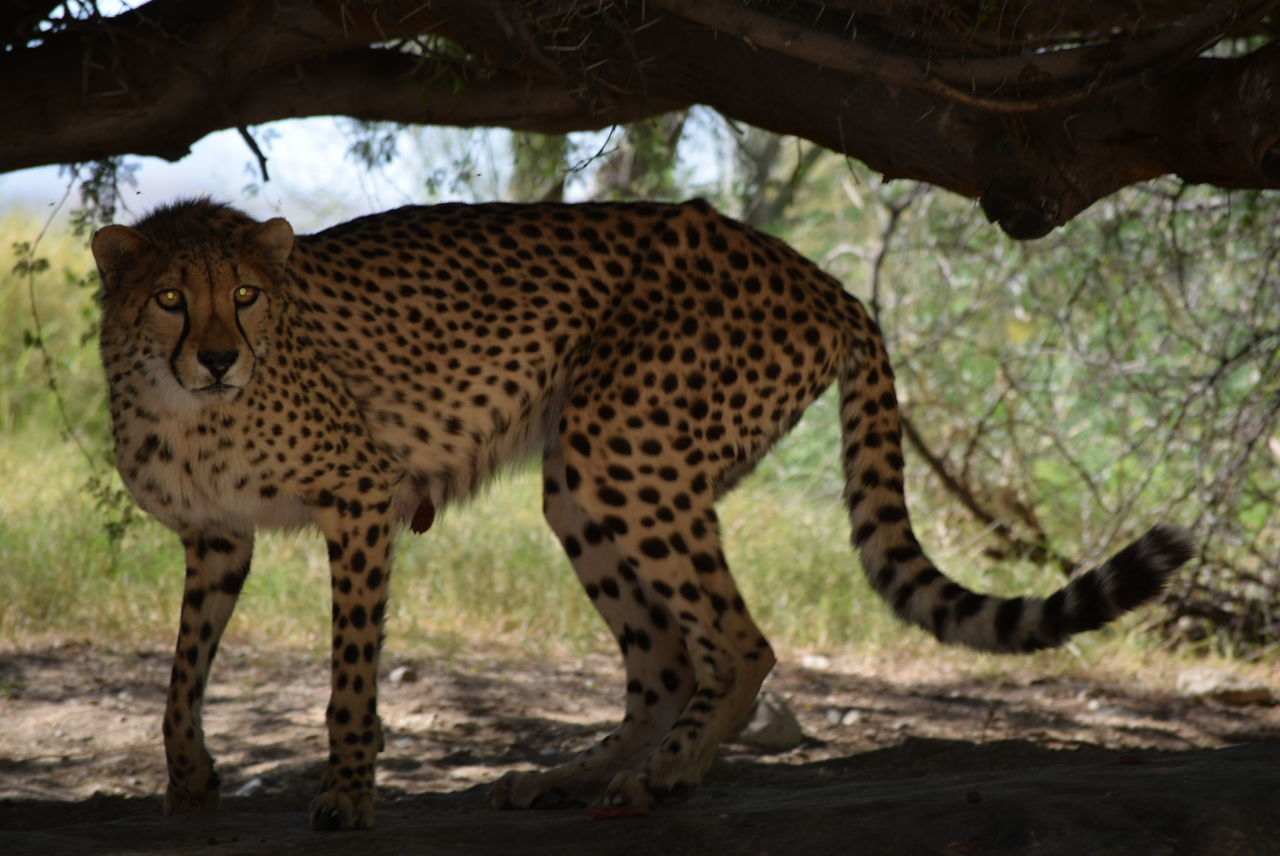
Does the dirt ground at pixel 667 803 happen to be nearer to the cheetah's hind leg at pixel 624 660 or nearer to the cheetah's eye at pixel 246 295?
the cheetah's hind leg at pixel 624 660

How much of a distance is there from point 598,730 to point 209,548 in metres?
1.50

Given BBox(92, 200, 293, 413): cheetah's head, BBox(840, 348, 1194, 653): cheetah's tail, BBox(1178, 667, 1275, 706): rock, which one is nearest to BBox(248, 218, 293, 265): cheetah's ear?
BBox(92, 200, 293, 413): cheetah's head

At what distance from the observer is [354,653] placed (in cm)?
309

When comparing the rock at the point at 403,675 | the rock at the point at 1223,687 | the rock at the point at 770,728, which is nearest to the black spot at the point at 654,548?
the rock at the point at 770,728

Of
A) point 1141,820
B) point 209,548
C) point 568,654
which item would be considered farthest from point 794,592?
point 1141,820

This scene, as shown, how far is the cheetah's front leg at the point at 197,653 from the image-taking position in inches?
129

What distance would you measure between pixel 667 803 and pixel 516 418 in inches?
38.7

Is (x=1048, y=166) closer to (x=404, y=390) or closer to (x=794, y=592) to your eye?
(x=404, y=390)

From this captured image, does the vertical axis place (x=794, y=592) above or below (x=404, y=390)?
→ below

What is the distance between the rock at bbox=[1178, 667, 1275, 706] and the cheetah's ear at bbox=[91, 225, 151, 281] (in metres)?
3.68

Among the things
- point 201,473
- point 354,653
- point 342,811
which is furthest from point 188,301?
point 342,811

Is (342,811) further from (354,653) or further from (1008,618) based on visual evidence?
(1008,618)

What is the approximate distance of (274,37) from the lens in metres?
3.55

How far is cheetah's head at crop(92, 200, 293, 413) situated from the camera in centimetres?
301
